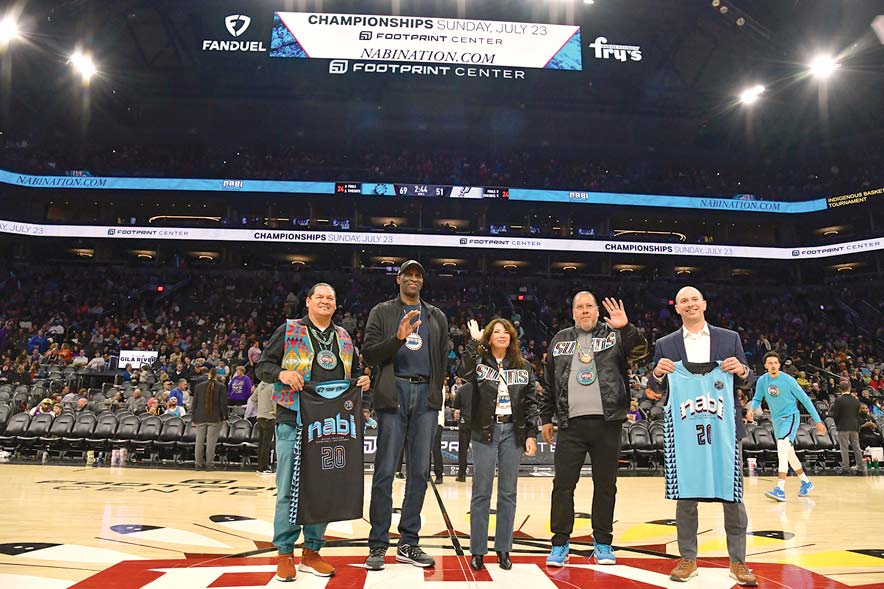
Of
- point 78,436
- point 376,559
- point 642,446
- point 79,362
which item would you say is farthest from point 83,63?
point 376,559

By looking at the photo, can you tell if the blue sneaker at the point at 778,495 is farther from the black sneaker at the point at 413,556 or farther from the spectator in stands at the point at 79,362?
the spectator in stands at the point at 79,362

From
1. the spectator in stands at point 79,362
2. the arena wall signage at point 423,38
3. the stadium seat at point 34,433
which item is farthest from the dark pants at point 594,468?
the arena wall signage at point 423,38

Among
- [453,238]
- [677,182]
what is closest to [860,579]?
[453,238]

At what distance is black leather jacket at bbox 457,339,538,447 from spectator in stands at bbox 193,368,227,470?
23.8 ft

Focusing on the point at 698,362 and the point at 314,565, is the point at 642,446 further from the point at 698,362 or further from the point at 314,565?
the point at 314,565

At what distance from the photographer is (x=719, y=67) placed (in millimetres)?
25812

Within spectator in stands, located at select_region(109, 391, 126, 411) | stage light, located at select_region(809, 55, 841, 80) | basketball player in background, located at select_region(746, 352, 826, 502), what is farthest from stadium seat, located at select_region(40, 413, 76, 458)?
stage light, located at select_region(809, 55, 841, 80)

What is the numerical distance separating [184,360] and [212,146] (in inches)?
592

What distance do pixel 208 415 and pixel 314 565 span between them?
7.43 meters

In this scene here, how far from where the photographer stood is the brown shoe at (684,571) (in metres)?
3.38

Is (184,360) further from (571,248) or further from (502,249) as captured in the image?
(571,248)

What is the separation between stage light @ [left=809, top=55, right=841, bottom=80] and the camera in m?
20.7

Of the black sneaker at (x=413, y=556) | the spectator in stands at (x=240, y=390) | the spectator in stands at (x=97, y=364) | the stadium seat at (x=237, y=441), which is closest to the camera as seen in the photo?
the black sneaker at (x=413, y=556)

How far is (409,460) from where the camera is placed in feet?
12.8
